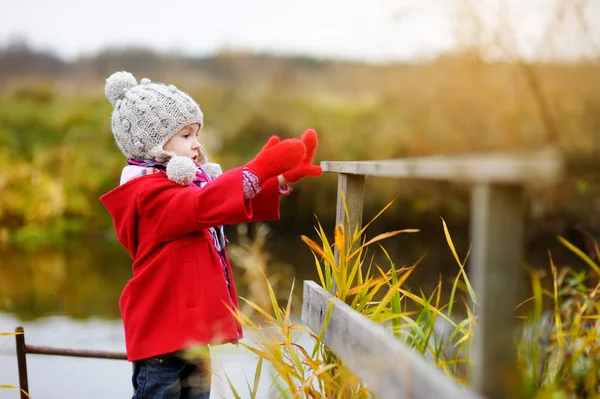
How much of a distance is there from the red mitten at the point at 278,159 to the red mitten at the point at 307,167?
0.07m

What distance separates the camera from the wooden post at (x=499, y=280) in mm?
903

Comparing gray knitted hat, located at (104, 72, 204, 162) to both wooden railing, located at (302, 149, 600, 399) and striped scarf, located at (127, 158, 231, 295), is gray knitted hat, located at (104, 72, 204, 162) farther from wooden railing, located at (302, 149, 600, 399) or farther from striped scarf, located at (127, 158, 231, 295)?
wooden railing, located at (302, 149, 600, 399)

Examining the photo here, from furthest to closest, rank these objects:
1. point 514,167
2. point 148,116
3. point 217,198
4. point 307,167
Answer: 1. point 148,116
2. point 307,167
3. point 217,198
4. point 514,167

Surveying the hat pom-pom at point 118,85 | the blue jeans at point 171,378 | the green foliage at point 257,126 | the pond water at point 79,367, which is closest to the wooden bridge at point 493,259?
the blue jeans at point 171,378

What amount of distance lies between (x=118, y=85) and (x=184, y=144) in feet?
0.97

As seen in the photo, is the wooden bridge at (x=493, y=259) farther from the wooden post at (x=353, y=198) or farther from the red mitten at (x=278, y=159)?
the wooden post at (x=353, y=198)

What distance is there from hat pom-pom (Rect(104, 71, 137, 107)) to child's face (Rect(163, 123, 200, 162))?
0.24 m

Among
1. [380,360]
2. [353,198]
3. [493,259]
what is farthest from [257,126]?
[493,259]

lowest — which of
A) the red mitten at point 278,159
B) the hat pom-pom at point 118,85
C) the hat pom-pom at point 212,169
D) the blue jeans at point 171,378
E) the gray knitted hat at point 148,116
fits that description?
the blue jeans at point 171,378

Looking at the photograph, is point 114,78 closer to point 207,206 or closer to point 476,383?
point 207,206

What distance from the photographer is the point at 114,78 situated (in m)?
2.04

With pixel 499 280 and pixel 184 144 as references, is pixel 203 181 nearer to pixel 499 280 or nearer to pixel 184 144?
pixel 184 144

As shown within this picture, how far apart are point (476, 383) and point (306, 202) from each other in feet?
→ 24.5

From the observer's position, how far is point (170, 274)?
184 centimetres
